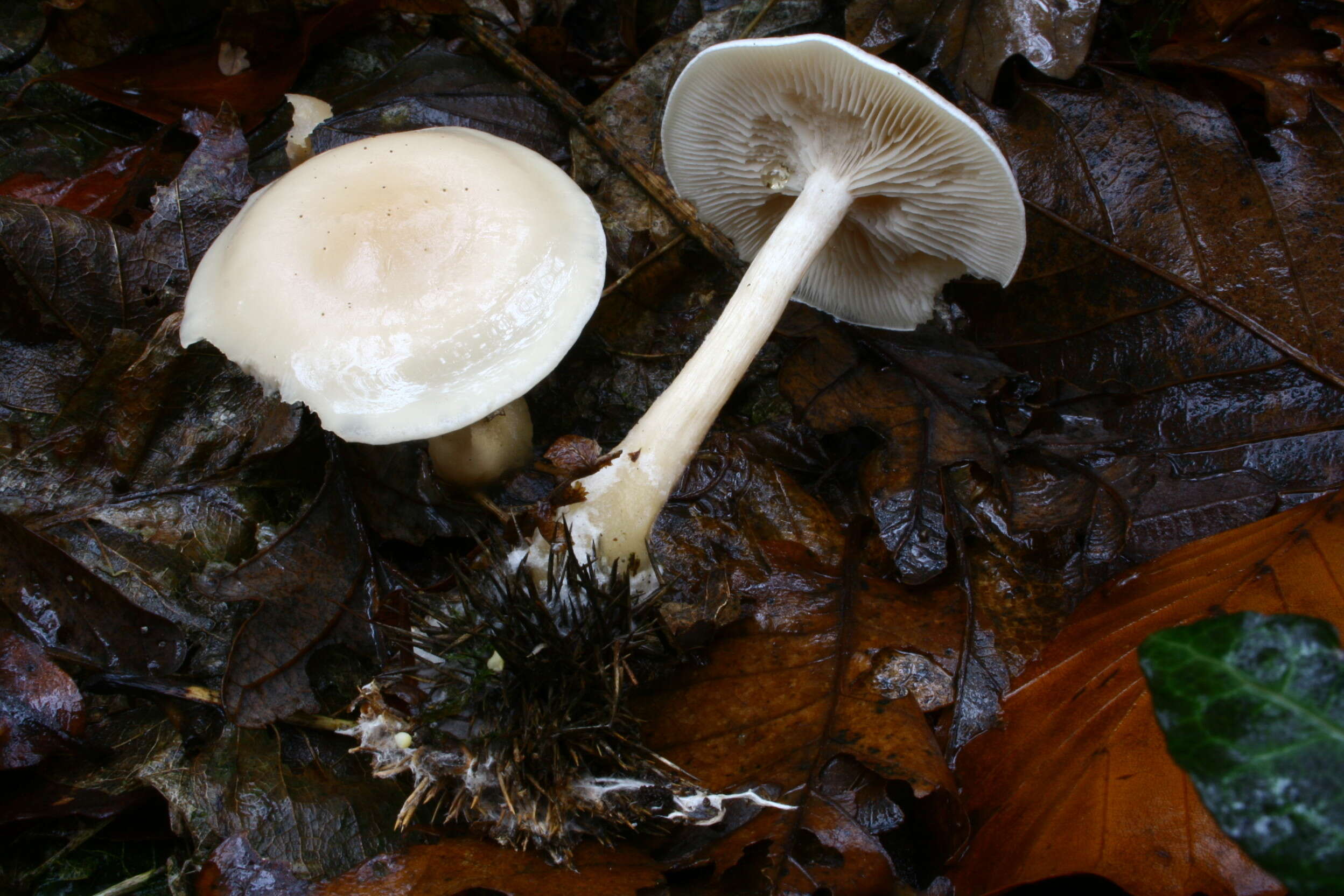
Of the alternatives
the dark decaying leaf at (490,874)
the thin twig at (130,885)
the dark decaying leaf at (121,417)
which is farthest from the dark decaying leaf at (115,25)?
the dark decaying leaf at (490,874)

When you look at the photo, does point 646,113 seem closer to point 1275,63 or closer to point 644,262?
point 644,262

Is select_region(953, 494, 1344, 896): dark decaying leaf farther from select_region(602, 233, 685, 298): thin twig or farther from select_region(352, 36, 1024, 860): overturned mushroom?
select_region(602, 233, 685, 298): thin twig

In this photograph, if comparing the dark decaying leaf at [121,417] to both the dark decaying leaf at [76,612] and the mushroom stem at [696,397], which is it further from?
the mushroom stem at [696,397]

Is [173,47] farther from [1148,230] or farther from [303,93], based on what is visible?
[1148,230]

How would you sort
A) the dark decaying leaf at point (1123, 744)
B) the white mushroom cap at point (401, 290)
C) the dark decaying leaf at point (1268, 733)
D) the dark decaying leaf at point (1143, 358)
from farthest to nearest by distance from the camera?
the dark decaying leaf at point (1143, 358) → the white mushroom cap at point (401, 290) → the dark decaying leaf at point (1123, 744) → the dark decaying leaf at point (1268, 733)

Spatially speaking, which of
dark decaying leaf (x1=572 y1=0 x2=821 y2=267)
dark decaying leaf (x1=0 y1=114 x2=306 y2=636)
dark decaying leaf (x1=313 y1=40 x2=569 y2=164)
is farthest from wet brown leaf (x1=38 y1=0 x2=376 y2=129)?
dark decaying leaf (x1=572 y1=0 x2=821 y2=267)

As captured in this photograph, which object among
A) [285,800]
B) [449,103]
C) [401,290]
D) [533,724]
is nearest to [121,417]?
[401,290]
